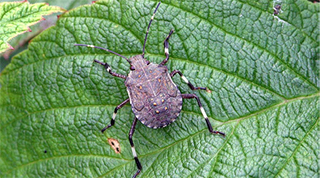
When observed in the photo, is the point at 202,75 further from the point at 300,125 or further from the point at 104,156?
the point at 104,156

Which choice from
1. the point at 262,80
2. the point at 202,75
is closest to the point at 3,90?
the point at 202,75

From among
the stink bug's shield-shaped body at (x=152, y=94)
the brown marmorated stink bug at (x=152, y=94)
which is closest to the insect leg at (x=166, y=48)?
the brown marmorated stink bug at (x=152, y=94)

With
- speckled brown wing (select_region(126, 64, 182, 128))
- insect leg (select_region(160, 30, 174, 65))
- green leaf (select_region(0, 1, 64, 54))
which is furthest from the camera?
Answer: insect leg (select_region(160, 30, 174, 65))

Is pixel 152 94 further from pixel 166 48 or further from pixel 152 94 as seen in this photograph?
pixel 166 48

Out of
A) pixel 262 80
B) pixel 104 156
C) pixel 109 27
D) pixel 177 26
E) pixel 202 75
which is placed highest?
pixel 109 27

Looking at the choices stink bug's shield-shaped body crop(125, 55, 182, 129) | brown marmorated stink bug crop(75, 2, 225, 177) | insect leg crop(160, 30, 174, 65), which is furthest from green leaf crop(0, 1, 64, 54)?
insect leg crop(160, 30, 174, 65)

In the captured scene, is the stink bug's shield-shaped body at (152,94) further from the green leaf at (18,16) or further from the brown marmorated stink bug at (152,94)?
the green leaf at (18,16)

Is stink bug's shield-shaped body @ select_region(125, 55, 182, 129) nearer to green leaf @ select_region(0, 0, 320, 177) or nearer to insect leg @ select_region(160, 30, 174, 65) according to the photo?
insect leg @ select_region(160, 30, 174, 65)
